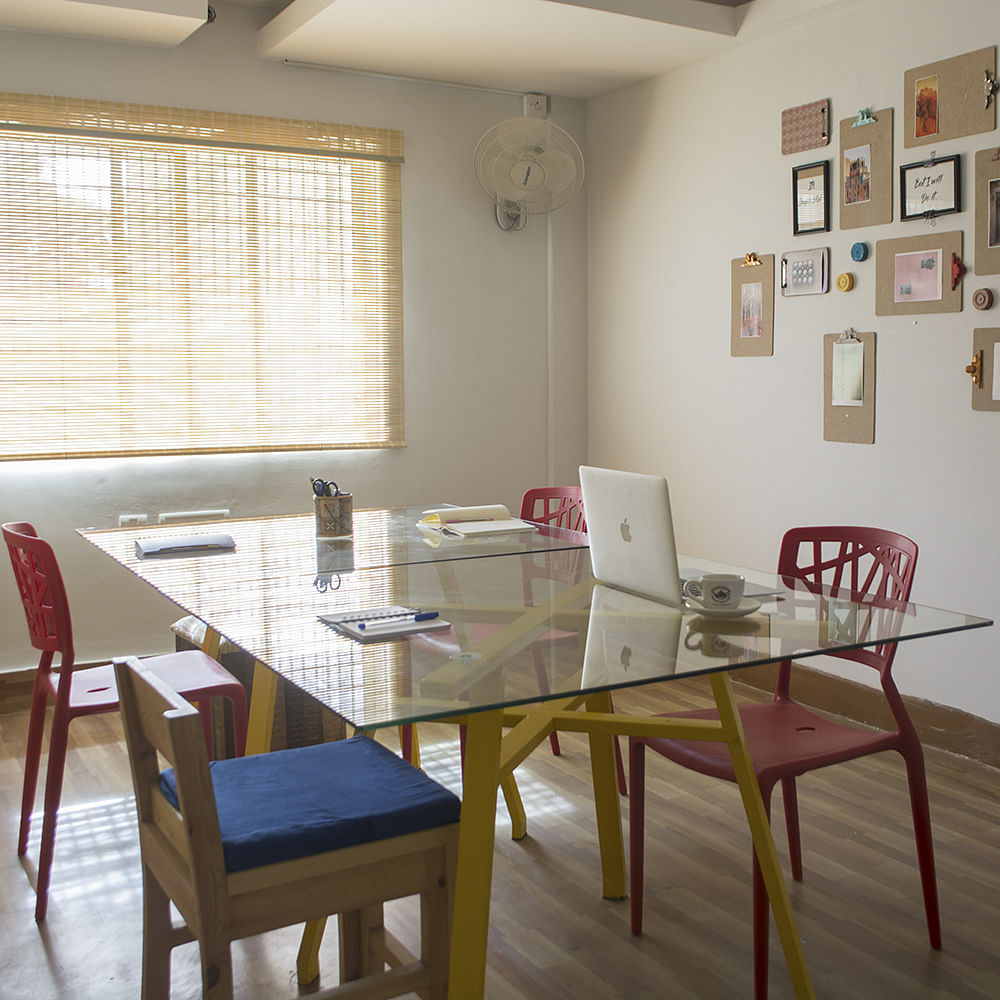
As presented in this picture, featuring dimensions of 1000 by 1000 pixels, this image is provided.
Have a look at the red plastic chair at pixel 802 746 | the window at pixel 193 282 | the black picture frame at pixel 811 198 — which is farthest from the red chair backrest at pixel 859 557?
the window at pixel 193 282

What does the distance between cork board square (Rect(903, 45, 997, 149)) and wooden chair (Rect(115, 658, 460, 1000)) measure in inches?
104

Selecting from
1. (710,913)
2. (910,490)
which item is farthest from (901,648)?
(710,913)

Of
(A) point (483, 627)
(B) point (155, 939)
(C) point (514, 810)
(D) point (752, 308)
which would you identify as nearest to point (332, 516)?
(C) point (514, 810)

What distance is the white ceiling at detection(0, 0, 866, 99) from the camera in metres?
3.83

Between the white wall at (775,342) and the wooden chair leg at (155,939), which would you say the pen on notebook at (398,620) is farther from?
Answer: the white wall at (775,342)

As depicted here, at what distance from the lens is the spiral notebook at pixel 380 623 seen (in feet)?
6.41

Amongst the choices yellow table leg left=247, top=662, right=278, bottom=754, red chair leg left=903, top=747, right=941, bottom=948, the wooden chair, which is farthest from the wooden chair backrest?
red chair leg left=903, top=747, right=941, bottom=948

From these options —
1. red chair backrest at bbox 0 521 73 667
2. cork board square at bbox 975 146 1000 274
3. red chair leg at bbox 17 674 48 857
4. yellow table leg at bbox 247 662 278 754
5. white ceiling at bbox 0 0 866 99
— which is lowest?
red chair leg at bbox 17 674 48 857

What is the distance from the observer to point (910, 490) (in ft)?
12.1

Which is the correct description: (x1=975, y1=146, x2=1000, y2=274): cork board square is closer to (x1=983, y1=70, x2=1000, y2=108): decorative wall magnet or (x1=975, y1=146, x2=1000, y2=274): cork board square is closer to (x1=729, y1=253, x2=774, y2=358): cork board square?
(x1=983, y1=70, x2=1000, y2=108): decorative wall magnet

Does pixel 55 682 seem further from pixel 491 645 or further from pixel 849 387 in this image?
pixel 849 387

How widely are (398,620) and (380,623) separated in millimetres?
39

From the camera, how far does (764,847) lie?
2.07m

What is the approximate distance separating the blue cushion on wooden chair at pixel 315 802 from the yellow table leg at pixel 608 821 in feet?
2.58
